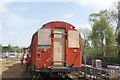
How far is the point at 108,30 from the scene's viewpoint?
42.2 meters

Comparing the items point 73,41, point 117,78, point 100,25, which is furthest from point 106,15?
point 117,78

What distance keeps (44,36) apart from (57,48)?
43.1 inches

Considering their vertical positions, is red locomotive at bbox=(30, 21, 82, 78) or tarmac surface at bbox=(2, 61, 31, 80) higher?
red locomotive at bbox=(30, 21, 82, 78)

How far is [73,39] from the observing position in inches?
434

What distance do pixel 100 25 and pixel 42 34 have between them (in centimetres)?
3450

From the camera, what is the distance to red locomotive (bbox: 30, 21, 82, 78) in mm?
10382

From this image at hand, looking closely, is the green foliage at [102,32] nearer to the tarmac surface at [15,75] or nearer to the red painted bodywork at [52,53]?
the tarmac surface at [15,75]

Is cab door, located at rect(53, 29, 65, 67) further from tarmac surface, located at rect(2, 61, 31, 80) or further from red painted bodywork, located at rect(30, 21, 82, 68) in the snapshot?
tarmac surface, located at rect(2, 61, 31, 80)

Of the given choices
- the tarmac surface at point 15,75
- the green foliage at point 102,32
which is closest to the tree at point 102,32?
the green foliage at point 102,32

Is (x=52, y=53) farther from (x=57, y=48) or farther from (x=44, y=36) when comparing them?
(x=44, y=36)

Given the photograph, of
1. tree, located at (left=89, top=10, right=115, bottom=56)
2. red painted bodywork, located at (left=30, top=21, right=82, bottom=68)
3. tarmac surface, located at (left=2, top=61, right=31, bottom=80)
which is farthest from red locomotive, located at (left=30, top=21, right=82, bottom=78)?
tree, located at (left=89, top=10, right=115, bottom=56)

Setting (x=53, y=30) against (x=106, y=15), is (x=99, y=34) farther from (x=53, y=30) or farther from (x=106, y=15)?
(x=53, y=30)

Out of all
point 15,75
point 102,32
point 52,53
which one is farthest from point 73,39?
point 102,32

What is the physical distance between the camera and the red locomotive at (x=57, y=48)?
1038cm
